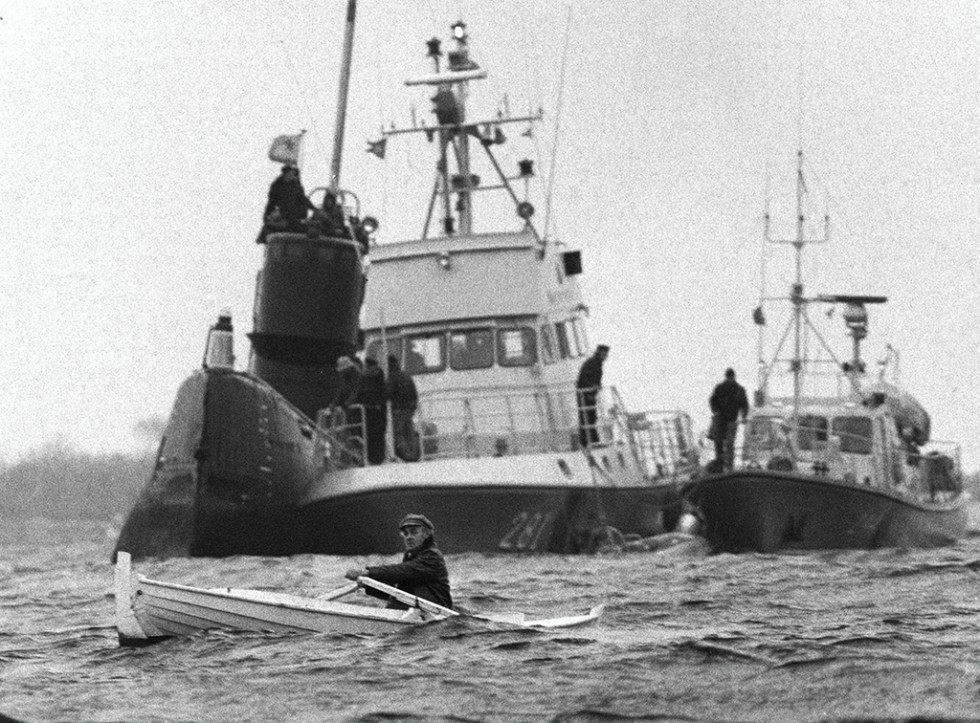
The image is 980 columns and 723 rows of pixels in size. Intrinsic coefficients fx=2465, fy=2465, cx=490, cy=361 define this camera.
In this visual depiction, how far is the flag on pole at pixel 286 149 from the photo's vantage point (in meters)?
35.2

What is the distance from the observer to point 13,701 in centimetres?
1703

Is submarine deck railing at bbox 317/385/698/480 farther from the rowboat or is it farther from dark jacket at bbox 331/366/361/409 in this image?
the rowboat

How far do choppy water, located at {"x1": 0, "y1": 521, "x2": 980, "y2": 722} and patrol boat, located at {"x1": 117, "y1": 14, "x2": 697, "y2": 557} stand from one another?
17.9ft

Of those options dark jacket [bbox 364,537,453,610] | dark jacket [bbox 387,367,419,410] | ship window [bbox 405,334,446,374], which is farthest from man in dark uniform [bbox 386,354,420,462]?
dark jacket [bbox 364,537,453,610]

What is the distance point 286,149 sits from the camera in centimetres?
3544

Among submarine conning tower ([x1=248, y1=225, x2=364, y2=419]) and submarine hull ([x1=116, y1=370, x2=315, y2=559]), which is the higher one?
submarine conning tower ([x1=248, y1=225, x2=364, y2=419])

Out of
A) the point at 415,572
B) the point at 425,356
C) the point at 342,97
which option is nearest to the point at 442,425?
the point at 425,356

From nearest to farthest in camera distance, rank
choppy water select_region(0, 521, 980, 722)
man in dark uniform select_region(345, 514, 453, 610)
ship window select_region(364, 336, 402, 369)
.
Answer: choppy water select_region(0, 521, 980, 722) → man in dark uniform select_region(345, 514, 453, 610) → ship window select_region(364, 336, 402, 369)

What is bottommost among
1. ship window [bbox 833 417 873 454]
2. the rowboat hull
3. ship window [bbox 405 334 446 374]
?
the rowboat hull

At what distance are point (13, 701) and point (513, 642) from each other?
14.1ft

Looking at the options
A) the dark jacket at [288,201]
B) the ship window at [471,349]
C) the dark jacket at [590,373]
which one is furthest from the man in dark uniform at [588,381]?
the dark jacket at [288,201]

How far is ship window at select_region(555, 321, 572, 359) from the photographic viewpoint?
38.3 m

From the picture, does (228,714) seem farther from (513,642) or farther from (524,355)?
(524,355)

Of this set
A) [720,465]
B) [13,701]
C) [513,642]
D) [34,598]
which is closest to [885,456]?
[720,465]
